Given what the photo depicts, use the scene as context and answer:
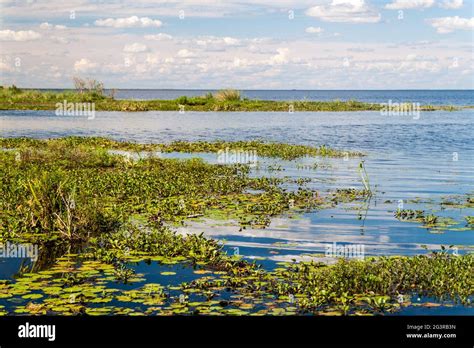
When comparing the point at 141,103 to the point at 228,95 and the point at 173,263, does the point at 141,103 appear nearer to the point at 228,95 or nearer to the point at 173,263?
A: the point at 228,95

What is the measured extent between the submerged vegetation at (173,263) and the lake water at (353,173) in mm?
818

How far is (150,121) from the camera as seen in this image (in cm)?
5456

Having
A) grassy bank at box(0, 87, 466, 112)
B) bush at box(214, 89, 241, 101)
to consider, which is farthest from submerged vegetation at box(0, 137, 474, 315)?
bush at box(214, 89, 241, 101)

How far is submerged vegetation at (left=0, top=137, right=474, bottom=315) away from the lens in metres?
10.6

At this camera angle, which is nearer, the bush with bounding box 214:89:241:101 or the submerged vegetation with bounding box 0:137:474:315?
the submerged vegetation with bounding box 0:137:474:315

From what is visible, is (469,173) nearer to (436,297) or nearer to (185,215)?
(185,215)

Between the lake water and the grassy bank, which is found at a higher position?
the grassy bank

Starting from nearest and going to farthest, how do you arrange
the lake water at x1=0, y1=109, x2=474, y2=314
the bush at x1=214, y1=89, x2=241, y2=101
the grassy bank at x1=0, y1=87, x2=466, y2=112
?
the lake water at x1=0, y1=109, x2=474, y2=314
the grassy bank at x1=0, y1=87, x2=466, y2=112
the bush at x1=214, y1=89, x2=241, y2=101

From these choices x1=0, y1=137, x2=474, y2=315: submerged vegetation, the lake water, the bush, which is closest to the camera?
x1=0, y1=137, x2=474, y2=315: submerged vegetation

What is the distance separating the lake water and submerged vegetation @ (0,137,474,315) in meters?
0.82

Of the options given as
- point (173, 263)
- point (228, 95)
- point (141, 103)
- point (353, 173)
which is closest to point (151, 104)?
point (141, 103)

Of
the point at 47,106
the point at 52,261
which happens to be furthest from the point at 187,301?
the point at 47,106

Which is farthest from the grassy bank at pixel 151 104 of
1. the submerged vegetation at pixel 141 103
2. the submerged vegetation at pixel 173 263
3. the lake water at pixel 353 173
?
the submerged vegetation at pixel 173 263

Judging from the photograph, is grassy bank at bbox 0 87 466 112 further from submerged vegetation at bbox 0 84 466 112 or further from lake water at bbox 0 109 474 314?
lake water at bbox 0 109 474 314
